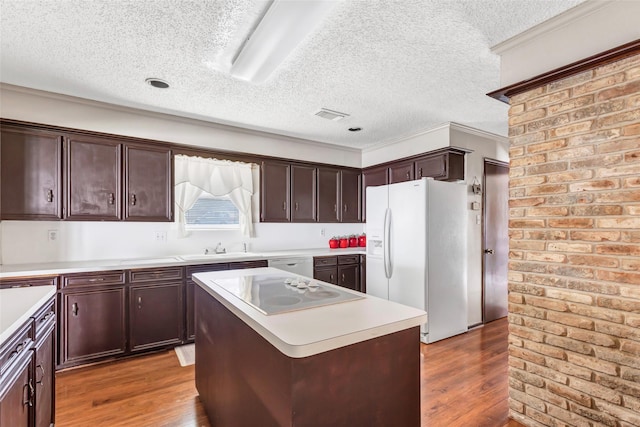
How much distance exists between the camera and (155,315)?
3229mm

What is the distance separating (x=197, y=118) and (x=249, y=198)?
3.91 ft

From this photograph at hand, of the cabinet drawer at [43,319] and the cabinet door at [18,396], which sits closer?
the cabinet door at [18,396]

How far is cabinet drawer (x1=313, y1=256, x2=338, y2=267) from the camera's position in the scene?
4.28 m

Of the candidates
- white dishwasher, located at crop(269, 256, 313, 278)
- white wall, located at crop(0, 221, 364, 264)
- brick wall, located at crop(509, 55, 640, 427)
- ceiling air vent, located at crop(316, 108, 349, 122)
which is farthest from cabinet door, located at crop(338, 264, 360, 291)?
brick wall, located at crop(509, 55, 640, 427)

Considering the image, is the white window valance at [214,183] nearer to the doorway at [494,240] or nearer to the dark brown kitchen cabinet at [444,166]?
the dark brown kitchen cabinet at [444,166]

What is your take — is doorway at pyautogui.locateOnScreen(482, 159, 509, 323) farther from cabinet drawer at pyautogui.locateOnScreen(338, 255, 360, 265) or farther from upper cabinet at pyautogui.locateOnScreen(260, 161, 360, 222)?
upper cabinet at pyautogui.locateOnScreen(260, 161, 360, 222)

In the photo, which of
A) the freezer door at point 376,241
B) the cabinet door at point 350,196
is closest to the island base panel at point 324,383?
the freezer door at point 376,241

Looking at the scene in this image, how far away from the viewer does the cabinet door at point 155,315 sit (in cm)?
313

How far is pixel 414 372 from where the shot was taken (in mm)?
1407

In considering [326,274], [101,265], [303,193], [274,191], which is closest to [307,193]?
[303,193]

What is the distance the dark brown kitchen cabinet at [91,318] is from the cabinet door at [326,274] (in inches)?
88.0

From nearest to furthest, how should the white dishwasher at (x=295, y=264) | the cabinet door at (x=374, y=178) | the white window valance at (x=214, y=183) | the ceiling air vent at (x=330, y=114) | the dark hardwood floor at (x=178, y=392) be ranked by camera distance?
the dark hardwood floor at (x=178, y=392) < the ceiling air vent at (x=330, y=114) < the white window valance at (x=214, y=183) < the white dishwasher at (x=295, y=264) < the cabinet door at (x=374, y=178)

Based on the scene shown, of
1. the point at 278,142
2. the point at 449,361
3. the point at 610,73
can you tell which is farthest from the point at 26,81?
the point at 449,361

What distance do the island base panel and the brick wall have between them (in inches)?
44.9
